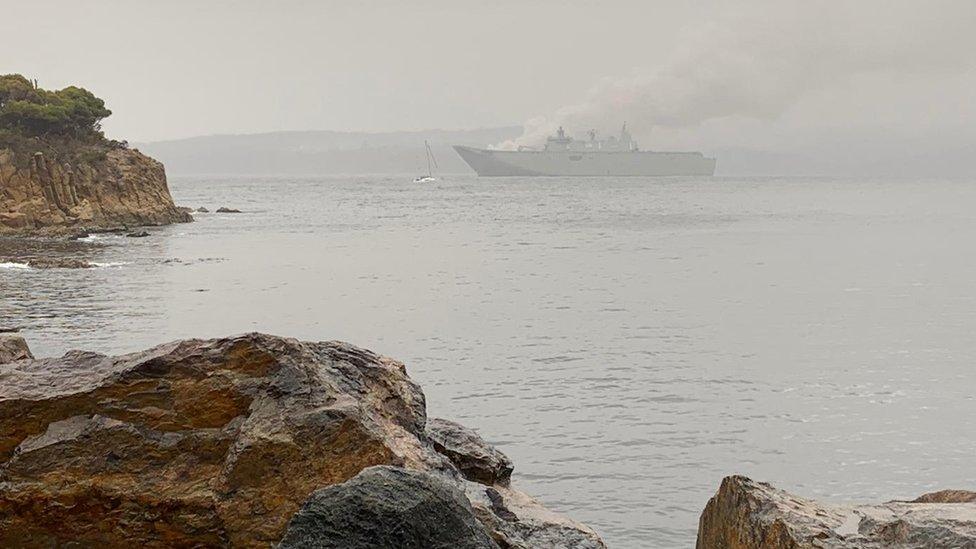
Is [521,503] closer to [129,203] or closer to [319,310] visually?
[319,310]

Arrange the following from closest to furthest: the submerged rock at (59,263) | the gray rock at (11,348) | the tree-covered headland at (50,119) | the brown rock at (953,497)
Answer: the brown rock at (953,497), the gray rock at (11,348), the submerged rock at (59,263), the tree-covered headland at (50,119)

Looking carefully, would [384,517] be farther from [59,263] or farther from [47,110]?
[47,110]

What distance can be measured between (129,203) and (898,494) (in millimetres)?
63303

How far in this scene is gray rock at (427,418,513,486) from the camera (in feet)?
28.5

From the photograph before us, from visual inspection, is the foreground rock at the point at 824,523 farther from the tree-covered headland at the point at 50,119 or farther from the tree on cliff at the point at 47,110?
the tree on cliff at the point at 47,110

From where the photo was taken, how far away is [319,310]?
3020 cm

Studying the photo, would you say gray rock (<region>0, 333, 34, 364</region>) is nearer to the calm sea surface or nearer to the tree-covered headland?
the calm sea surface

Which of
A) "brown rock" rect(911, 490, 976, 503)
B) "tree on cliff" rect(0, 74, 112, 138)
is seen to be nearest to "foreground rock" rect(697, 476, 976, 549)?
"brown rock" rect(911, 490, 976, 503)

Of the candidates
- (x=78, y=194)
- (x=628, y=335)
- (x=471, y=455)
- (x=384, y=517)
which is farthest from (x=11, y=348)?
(x=78, y=194)

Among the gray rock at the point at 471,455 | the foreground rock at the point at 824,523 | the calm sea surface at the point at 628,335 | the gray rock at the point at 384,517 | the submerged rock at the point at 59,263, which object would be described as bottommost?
the submerged rock at the point at 59,263

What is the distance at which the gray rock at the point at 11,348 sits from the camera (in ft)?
30.7

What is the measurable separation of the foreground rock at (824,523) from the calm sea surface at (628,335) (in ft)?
15.6

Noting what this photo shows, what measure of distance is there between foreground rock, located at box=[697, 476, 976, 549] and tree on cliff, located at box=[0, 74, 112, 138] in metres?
72.7

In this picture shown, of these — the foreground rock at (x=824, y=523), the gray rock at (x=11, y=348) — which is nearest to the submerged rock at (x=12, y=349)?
the gray rock at (x=11, y=348)
